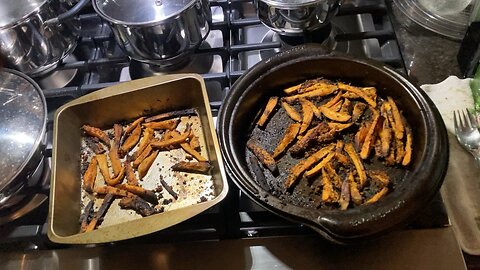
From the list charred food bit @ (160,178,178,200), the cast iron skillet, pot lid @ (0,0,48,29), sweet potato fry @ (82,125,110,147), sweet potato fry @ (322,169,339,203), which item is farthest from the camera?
pot lid @ (0,0,48,29)

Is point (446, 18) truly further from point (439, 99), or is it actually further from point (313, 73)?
point (313, 73)

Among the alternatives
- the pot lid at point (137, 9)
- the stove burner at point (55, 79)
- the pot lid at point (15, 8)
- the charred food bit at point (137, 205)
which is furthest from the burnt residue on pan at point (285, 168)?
the pot lid at point (15, 8)

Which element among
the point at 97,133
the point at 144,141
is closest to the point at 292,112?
the point at 144,141

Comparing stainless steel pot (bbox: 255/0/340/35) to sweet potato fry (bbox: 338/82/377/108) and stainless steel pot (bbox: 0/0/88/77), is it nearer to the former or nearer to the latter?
sweet potato fry (bbox: 338/82/377/108)

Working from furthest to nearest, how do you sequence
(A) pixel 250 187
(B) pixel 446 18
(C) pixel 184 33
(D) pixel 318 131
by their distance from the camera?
(B) pixel 446 18 < (C) pixel 184 33 < (D) pixel 318 131 < (A) pixel 250 187

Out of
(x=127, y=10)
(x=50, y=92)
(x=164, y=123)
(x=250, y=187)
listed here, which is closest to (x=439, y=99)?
(x=250, y=187)

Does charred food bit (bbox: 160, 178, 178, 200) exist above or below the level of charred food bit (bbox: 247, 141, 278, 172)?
below

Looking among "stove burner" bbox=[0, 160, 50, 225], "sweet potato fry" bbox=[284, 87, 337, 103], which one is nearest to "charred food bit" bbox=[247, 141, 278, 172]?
"sweet potato fry" bbox=[284, 87, 337, 103]
